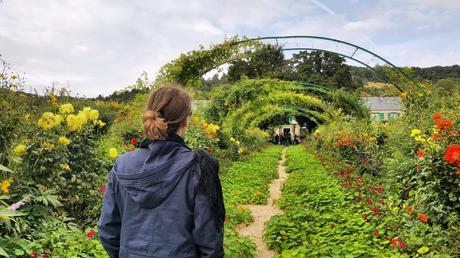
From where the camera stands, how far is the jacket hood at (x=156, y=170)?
5.84ft

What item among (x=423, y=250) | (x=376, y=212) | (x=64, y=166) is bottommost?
(x=376, y=212)

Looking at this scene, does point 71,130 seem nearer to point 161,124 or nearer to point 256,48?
point 161,124

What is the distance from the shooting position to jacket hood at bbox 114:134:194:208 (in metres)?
1.78

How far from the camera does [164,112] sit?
184cm

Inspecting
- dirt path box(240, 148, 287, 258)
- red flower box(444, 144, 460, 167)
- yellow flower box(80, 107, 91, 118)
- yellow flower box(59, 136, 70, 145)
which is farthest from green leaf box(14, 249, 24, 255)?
red flower box(444, 144, 460, 167)

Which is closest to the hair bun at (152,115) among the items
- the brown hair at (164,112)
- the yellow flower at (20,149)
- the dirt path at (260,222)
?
the brown hair at (164,112)

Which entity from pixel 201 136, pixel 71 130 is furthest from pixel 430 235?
pixel 201 136

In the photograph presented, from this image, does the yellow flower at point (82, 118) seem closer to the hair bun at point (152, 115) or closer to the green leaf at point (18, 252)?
the green leaf at point (18, 252)

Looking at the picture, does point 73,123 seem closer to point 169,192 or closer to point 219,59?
point 169,192

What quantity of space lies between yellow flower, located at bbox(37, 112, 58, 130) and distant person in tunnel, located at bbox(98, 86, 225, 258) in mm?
2869

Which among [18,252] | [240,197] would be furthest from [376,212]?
[18,252]

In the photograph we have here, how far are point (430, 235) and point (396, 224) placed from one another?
0.73m

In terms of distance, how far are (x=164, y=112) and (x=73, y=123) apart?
304 cm

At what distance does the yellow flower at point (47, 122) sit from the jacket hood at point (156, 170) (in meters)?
2.88
